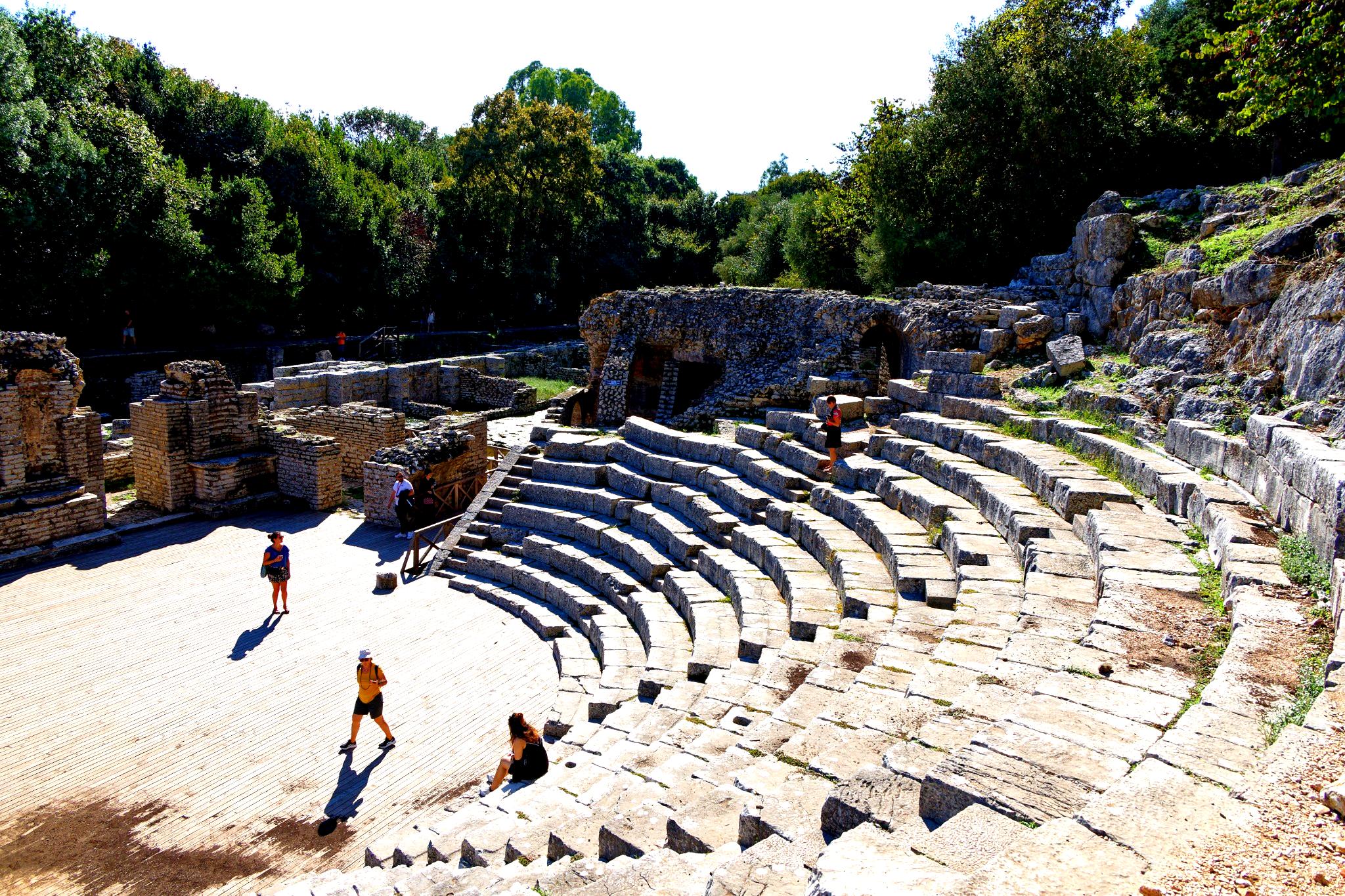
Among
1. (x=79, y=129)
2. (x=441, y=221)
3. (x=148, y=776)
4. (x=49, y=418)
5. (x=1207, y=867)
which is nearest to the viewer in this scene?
(x=1207, y=867)

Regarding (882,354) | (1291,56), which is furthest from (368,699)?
(882,354)

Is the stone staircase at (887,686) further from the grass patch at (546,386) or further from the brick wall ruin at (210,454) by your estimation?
the grass patch at (546,386)

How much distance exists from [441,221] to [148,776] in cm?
3625

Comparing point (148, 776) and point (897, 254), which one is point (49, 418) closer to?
point (148, 776)

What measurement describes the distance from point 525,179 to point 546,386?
56.0ft

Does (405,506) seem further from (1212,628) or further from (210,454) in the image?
(1212,628)

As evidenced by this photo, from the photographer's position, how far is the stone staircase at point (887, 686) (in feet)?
11.1

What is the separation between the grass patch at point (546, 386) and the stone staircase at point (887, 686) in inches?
532

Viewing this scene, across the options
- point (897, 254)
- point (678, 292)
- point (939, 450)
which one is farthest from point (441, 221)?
point (939, 450)

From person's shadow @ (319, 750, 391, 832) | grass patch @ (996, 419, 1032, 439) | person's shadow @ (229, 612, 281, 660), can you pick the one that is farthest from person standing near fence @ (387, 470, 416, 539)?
grass patch @ (996, 419, 1032, 439)

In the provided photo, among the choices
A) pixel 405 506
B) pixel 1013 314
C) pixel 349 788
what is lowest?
pixel 349 788

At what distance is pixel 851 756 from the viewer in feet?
15.0

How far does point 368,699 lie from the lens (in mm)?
7734

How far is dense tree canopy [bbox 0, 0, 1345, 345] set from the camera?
18.1 metres
